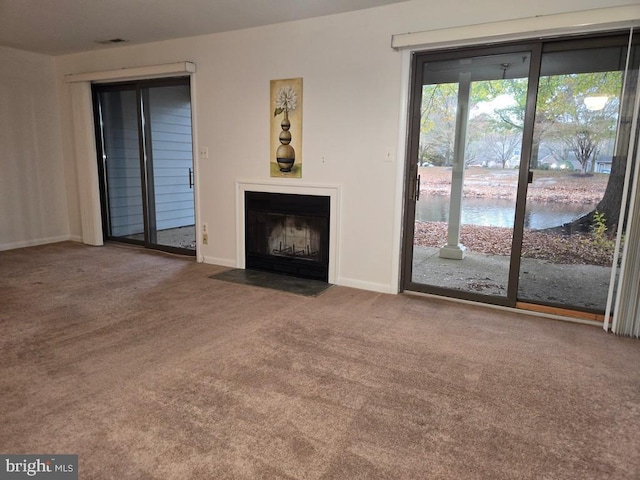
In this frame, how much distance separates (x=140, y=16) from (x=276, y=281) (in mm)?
2813

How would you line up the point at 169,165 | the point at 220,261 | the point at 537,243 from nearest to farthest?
the point at 537,243 → the point at 220,261 → the point at 169,165

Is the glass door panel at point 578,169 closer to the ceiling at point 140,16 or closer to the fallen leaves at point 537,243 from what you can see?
the fallen leaves at point 537,243

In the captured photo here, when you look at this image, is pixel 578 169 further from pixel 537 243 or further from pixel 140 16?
pixel 140 16

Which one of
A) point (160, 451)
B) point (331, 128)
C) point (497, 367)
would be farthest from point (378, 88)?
point (160, 451)

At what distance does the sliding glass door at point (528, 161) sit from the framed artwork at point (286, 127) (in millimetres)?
1134

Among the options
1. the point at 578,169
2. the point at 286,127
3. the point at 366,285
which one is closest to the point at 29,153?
the point at 286,127

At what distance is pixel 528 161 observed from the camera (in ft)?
10.7

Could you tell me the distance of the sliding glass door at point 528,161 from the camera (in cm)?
310

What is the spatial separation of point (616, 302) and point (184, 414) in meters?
3.00

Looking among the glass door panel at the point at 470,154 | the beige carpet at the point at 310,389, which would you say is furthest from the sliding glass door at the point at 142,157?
the glass door panel at the point at 470,154

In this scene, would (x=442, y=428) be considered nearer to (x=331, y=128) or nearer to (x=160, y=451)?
(x=160, y=451)

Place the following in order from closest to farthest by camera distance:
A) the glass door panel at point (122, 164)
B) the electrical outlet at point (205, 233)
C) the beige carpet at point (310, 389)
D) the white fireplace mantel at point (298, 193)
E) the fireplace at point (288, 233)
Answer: the beige carpet at point (310, 389)
the white fireplace mantel at point (298, 193)
the fireplace at point (288, 233)
the electrical outlet at point (205, 233)
the glass door panel at point (122, 164)

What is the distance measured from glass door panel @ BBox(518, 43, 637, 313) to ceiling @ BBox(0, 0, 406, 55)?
1544mm

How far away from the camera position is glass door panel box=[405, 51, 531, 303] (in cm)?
337
